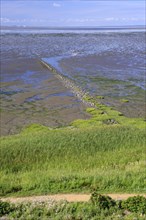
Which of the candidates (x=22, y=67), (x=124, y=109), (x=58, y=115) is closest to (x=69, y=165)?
(x=58, y=115)

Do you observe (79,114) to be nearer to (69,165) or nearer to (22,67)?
(69,165)

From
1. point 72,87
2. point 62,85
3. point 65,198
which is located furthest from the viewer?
point 62,85

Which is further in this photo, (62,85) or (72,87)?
(62,85)

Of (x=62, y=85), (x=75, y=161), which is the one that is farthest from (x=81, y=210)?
(x=62, y=85)

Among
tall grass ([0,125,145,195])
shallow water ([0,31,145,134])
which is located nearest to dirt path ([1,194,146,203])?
tall grass ([0,125,145,195])

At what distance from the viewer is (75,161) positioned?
2073cm

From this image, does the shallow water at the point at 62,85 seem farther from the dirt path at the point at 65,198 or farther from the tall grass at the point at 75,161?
the dirt path at the point at 65,198

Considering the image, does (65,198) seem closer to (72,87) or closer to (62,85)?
(72,87)

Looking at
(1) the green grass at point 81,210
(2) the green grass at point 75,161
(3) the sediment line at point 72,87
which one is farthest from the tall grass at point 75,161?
(3) the sediment line at point 72,87

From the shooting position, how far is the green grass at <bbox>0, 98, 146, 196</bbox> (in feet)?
51.6

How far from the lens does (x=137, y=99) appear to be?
129ft

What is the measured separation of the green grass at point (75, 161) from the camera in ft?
51.6

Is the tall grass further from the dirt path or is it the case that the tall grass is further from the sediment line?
the sediment line

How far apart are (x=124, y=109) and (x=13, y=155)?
16.7 meters
